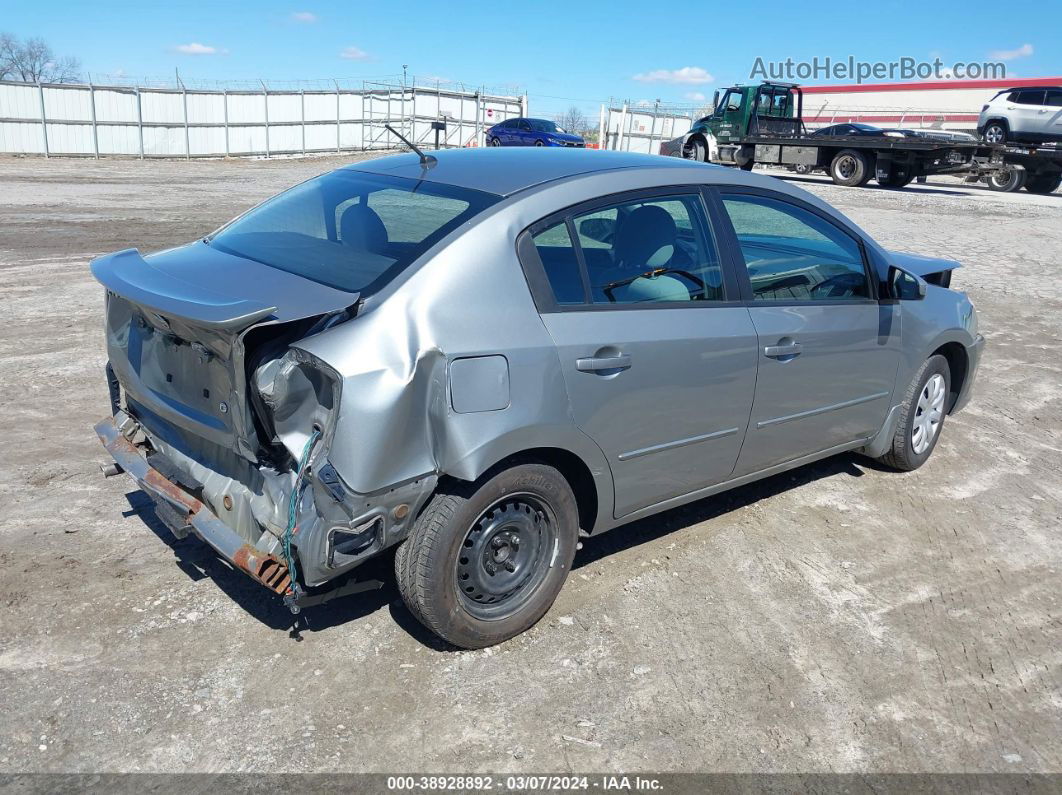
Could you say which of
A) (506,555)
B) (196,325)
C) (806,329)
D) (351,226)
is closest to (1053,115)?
(806,329)

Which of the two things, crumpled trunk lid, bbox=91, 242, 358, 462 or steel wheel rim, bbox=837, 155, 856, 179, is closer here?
crumpled trunk lid, bbox=91, 242, 358, 462

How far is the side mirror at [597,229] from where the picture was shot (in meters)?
3.59

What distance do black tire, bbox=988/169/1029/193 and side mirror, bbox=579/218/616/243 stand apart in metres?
A: 26.9

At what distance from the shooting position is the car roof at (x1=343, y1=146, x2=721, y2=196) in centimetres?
366

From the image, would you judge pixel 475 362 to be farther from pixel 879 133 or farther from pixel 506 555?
pixel 879 133

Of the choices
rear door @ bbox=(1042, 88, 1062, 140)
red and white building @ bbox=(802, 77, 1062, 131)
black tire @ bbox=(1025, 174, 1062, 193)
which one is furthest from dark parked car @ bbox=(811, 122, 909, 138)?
red and white building @ bbox=(802, 77, 1062, 131)

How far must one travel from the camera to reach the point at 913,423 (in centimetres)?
530

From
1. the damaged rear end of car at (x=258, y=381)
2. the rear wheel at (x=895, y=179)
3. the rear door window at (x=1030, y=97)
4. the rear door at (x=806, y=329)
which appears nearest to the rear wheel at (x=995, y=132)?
the rear door window at (x=1030, y=97)

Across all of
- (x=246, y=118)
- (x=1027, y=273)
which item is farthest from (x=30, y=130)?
(x=1027, y=273)

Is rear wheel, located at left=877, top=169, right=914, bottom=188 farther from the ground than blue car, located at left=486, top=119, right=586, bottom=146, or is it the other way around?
blue car, located at left=486, top=119, right=586, bottom=146

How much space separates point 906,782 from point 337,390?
2276 millimetres

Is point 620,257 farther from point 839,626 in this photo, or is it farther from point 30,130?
point 30,130

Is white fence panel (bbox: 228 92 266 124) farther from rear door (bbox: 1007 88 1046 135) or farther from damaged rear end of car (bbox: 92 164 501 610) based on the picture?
damaged rear end of car (bbox: 92 164 501 610)

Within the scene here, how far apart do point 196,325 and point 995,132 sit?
99.4 ft
